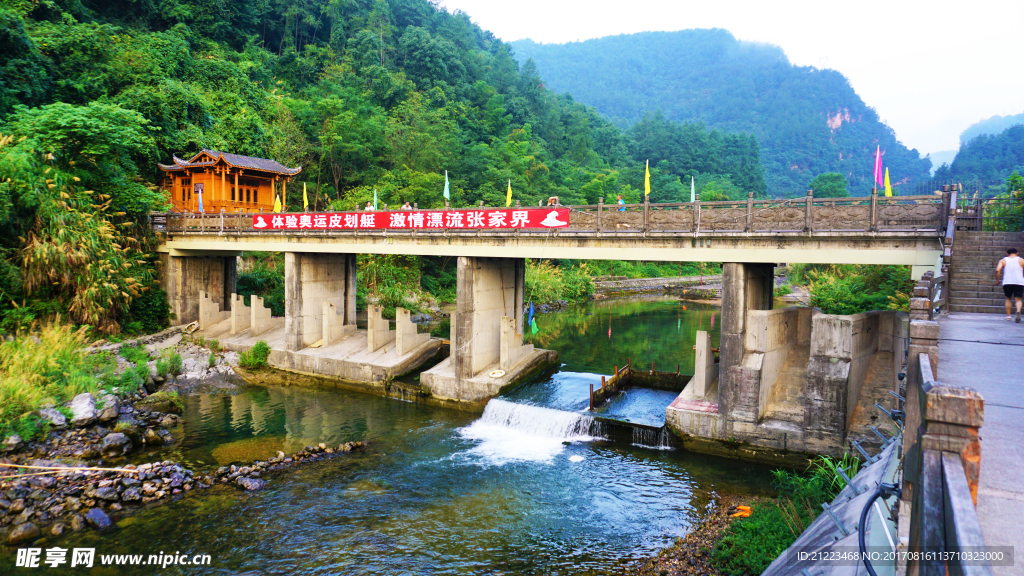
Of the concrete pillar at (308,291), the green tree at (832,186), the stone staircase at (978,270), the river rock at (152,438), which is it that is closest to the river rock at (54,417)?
the river rock at (152,438)

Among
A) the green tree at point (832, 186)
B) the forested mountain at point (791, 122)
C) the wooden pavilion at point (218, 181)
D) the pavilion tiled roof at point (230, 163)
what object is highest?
the forested mountain at point (791, 122)

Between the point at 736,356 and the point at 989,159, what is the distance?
11361 centimetres

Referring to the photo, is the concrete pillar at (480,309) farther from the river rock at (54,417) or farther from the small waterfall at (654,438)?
the river rock at (54,417)

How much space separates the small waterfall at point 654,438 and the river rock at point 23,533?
15.6 m

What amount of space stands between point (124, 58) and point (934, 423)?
1685 inches

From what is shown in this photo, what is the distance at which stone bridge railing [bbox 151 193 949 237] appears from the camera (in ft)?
49.4

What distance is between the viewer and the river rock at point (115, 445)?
55.1ft

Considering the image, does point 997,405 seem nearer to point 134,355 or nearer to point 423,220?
point 423,220

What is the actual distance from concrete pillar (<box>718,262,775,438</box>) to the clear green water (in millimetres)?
1526

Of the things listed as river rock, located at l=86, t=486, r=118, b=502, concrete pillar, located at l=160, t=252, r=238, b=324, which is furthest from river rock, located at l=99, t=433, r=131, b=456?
concrete pillar, located at l=160, t=252, r=238, b=324

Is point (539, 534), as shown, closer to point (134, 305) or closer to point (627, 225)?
point (627, 225)

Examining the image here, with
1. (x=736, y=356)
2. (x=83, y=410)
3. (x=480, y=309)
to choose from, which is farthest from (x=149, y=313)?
(x=736, y=356)

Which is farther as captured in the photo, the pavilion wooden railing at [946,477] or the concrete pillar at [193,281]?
the concrete pillar at [193,281]

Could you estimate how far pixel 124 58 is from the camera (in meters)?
34.2
